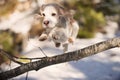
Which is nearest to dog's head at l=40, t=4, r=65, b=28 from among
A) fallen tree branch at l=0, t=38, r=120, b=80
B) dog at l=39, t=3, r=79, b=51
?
dog at l=39, t=3, r=79, b=51

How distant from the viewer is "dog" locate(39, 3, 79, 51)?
1.84 ft

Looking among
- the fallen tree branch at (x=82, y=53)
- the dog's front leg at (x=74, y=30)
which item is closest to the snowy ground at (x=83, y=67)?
the fallen tree branch at (x=82, y=53)

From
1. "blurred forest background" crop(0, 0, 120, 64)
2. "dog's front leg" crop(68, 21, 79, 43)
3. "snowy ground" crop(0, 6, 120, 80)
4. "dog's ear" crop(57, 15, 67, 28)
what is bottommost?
"snowy ground" crop(0, 6, 120, 80)

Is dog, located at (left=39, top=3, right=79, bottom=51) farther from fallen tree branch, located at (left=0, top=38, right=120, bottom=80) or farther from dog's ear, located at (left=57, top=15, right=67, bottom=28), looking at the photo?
fallen tree branch, located at (left=0, top=38, right=120, bottom=80)

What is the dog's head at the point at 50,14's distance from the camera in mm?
553

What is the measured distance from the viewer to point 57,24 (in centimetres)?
58

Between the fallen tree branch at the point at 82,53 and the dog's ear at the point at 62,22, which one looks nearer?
the dog's ear at the point at 62,22

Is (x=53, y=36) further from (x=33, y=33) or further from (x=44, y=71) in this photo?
(x=44, y=71)

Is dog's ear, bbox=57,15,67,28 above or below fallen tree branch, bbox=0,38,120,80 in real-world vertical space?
above

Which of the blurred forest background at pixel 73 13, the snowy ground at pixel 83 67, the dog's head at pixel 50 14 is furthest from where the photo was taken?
the snowy ground at pixel 83 67

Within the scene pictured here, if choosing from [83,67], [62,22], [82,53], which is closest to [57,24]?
[62,22]

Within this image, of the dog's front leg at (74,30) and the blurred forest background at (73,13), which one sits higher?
the blurred forest background at (73,13)

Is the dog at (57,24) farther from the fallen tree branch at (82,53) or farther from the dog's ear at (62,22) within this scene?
the fallen tree branch at (82,53)

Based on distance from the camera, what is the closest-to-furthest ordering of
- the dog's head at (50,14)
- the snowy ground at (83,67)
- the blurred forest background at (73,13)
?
1. the dog's head at (50,14)
2. the blurred forest background at (73,13)
3. the snowy ground at (83,67)
